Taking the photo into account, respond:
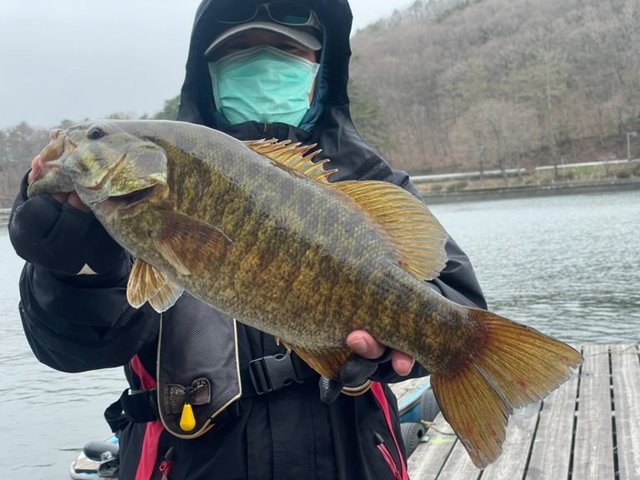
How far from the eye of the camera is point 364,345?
2.13 metres

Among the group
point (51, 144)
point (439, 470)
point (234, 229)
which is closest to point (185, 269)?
point (234, 229)

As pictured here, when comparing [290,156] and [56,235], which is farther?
[290,156]

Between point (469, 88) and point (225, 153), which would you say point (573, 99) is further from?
point (225, 153)

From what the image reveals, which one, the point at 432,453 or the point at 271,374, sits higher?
the point at 271,374

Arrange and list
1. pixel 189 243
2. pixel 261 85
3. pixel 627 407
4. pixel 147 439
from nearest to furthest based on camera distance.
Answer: pixel 189 243 < pixel 147 439 < pixel 261 85 < pixel 627 407

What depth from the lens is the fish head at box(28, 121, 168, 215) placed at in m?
2.08

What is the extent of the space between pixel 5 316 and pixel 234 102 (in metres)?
20.2

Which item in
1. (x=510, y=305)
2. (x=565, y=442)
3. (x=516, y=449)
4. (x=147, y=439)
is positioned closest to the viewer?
(x=147, y=439)

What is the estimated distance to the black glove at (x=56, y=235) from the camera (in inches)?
81.7

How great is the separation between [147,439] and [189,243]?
3.22 ft

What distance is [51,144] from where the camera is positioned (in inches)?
84.5

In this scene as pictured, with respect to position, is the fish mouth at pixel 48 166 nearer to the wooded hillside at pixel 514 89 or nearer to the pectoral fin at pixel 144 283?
the pectoral fin at pixel 144 283

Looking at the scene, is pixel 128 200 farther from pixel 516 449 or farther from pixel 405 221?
pixel 516 449

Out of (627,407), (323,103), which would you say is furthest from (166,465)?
(627,407)
